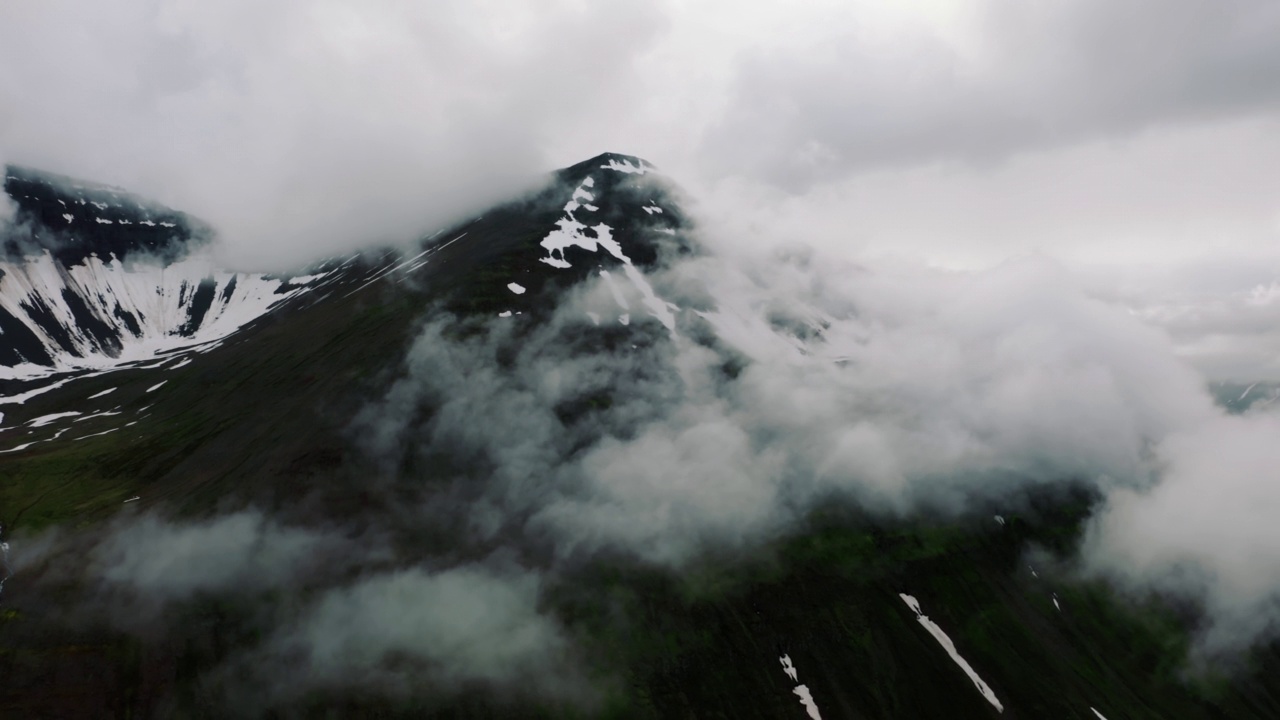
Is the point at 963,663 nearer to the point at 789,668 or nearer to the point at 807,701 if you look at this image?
the point at 807,701

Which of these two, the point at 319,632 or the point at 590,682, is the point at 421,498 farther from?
the point at 590,682

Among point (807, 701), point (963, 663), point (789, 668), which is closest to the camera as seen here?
point (807, 701)

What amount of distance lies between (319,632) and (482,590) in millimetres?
37217

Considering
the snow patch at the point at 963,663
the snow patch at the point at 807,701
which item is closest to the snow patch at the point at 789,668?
the snow patch at the point at 807,701

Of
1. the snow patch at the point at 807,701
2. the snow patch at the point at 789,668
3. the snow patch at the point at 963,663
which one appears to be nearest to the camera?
the snow patch at the point at 807,701

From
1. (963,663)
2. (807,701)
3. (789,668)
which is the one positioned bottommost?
(963,663)

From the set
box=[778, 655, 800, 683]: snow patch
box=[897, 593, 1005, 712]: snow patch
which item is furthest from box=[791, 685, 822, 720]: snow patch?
box=[897, 593, 1005, 712]: snow patch

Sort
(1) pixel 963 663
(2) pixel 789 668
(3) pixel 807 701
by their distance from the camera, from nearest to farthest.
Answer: (3) pixel 807 701 → (2) pixel 789 668 → (1) pixel 963 663

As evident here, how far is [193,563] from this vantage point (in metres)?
158

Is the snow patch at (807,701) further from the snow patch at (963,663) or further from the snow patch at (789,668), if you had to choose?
the snow patch at (963,663)

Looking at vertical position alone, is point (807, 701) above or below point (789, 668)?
below

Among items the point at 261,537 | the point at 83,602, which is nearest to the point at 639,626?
the point at 261,537

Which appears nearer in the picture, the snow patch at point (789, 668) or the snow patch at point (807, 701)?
the snow patch at point (807, 701)

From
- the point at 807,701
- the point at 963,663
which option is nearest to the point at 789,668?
the point at 807,701
